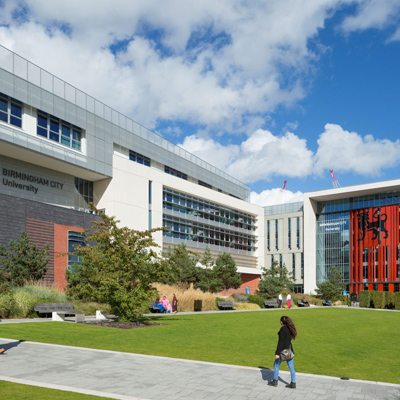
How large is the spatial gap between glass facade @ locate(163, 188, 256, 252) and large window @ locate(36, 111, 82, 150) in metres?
13.9

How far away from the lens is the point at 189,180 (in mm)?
61938

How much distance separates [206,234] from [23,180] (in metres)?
30.7

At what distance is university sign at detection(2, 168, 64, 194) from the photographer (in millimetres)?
36344

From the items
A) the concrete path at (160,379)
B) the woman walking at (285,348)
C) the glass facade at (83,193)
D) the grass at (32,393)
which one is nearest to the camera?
the grass at (32,393)

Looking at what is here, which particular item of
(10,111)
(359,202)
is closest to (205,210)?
(359,202)

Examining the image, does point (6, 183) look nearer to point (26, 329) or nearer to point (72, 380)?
point (26, 329)

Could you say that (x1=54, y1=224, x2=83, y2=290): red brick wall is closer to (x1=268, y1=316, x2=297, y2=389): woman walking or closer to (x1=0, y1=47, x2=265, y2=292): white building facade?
(x1=0, y1=47, x2=265, y2=292): white building facade

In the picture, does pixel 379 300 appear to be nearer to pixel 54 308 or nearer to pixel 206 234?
pixel 206 234

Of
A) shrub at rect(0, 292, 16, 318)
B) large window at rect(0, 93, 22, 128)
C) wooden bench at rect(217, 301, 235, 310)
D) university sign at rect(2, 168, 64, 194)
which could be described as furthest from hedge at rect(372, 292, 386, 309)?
Result: large window at rect(0, 93, 22, 128)

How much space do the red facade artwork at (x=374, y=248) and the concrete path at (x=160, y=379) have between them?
69.1 metres

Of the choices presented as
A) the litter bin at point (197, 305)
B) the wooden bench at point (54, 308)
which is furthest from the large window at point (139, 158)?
the wooden bench at point (54, 308)

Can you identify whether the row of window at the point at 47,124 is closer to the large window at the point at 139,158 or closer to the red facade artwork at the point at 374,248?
the large window at the point at 139,158

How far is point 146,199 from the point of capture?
5000 cm

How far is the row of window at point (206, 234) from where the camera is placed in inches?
2218
